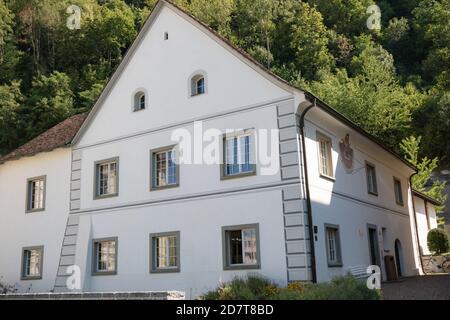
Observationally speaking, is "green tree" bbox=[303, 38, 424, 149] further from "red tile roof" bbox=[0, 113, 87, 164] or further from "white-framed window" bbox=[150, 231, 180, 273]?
"white-framed window" bbox=[150, 231, 180, 273]

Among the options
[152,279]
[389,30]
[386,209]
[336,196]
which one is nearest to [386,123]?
[389,30]

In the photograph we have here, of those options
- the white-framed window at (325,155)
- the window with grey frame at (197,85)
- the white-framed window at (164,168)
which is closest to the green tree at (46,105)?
the white-framed window at (164,168)

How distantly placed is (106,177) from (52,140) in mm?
4231

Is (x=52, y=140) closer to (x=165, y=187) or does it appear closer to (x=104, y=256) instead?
(x=104, y=256)

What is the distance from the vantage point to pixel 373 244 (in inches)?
796

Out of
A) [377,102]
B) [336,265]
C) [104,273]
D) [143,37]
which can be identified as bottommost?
[336,265]

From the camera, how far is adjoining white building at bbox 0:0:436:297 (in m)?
15.3

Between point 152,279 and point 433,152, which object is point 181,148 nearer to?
point 152,279

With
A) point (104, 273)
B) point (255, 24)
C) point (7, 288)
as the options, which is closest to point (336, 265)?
point (104, 273)

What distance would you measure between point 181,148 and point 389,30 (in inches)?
2072

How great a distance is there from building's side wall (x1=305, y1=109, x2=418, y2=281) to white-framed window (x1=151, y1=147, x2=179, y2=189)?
15.7 ft

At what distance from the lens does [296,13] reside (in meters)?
63.6

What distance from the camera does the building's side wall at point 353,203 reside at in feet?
51.7

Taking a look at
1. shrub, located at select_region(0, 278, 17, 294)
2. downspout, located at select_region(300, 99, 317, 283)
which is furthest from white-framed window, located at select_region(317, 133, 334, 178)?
shrub, located at select_region(0, 278, 17, 294)
